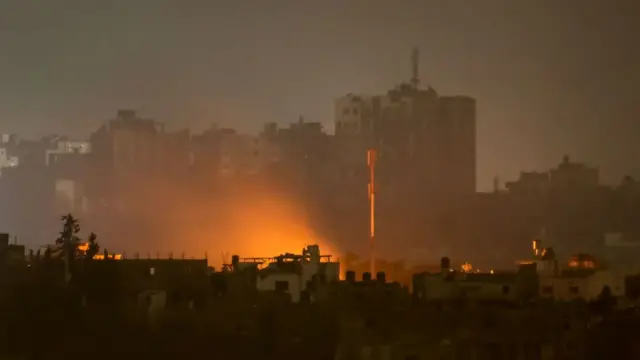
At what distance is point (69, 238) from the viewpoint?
4.64 metres

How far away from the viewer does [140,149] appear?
15.7ft

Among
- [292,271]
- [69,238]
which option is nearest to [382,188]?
[292,271]

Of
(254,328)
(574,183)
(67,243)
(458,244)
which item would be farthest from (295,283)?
(574,183)

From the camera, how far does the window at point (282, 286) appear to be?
14.3 feet

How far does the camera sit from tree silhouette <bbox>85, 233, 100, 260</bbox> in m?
4.52

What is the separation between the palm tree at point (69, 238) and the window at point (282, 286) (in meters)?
1.03

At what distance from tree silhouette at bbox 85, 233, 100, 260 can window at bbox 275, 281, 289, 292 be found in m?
0.96

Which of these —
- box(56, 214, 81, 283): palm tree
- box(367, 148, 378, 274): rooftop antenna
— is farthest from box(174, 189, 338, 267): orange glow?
box(56, 214, 81, 283): palm tree

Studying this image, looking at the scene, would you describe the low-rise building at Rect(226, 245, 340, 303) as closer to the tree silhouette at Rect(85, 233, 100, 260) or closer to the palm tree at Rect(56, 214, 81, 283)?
the tree silhouette at Rect(85, 233, 100, 260)

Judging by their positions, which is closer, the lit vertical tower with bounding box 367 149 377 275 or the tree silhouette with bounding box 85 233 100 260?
the tree silhouette with bounding box 85 233 100 260

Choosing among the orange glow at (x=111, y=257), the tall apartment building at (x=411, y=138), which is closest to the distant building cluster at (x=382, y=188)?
the tall apartment building at (x=411, y=138)

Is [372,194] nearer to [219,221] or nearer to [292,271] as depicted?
[292,271]

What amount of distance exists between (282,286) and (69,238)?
117cm

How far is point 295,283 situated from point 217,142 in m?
0.90
